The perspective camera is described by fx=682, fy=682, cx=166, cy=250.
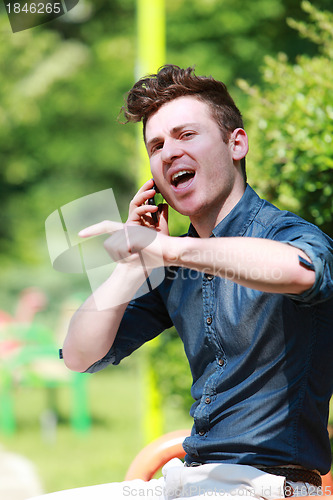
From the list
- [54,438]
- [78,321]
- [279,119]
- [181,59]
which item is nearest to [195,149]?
[78,321]

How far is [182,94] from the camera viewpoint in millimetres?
2014

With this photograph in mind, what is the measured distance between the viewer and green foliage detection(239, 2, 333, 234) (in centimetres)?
276

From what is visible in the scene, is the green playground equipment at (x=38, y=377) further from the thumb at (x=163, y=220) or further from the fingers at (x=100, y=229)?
the fingers at (x=100, y=229)

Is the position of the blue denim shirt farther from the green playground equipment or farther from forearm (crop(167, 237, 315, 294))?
the green playground equipment

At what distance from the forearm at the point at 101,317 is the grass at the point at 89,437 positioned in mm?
3057

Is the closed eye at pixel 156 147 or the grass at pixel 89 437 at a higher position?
the closed eye at pixel 156 147

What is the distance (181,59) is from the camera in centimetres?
1052

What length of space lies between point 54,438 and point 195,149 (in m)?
5.96

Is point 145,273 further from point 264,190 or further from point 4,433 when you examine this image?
point 4,433

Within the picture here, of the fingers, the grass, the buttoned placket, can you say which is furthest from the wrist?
the grass

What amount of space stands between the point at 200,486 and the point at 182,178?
84 centimetres

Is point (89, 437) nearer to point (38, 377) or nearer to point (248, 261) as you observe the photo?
point (38, 377)

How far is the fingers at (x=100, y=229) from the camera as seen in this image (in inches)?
65.2

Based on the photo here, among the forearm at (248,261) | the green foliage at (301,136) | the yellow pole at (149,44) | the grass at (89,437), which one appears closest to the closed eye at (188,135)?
the forearm at (248,261)
